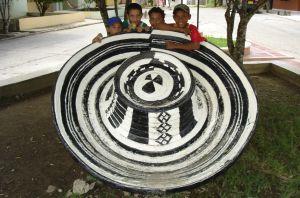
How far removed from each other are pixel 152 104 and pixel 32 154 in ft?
4.39

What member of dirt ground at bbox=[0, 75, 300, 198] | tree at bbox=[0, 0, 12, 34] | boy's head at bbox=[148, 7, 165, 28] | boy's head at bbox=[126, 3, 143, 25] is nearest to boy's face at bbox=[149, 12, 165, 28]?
boy's head at bbox=[148, 7, 165, 28]

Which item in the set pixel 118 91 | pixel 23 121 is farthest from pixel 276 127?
pixel 23 121

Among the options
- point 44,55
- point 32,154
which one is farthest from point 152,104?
point 44,55

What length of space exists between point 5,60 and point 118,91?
807cm

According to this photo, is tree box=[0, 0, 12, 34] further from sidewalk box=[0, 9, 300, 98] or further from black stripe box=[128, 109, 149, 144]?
black stripe box=[128, 109, 149, 144]

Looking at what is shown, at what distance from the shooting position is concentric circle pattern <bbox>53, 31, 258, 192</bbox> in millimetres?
3010

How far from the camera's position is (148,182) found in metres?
2.74

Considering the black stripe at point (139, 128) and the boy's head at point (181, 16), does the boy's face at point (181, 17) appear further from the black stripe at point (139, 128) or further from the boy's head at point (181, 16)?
the black stripe at point (139, 128)

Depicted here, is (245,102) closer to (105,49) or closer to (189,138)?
(189,138)

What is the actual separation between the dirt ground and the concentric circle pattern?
0.50m

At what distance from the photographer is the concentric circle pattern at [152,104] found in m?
3.01

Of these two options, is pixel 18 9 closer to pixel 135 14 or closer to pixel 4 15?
pixel 4 15

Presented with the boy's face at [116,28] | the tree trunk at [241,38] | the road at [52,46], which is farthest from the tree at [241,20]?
the road at [52,46]

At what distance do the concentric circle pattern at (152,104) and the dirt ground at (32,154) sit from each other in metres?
0.50
